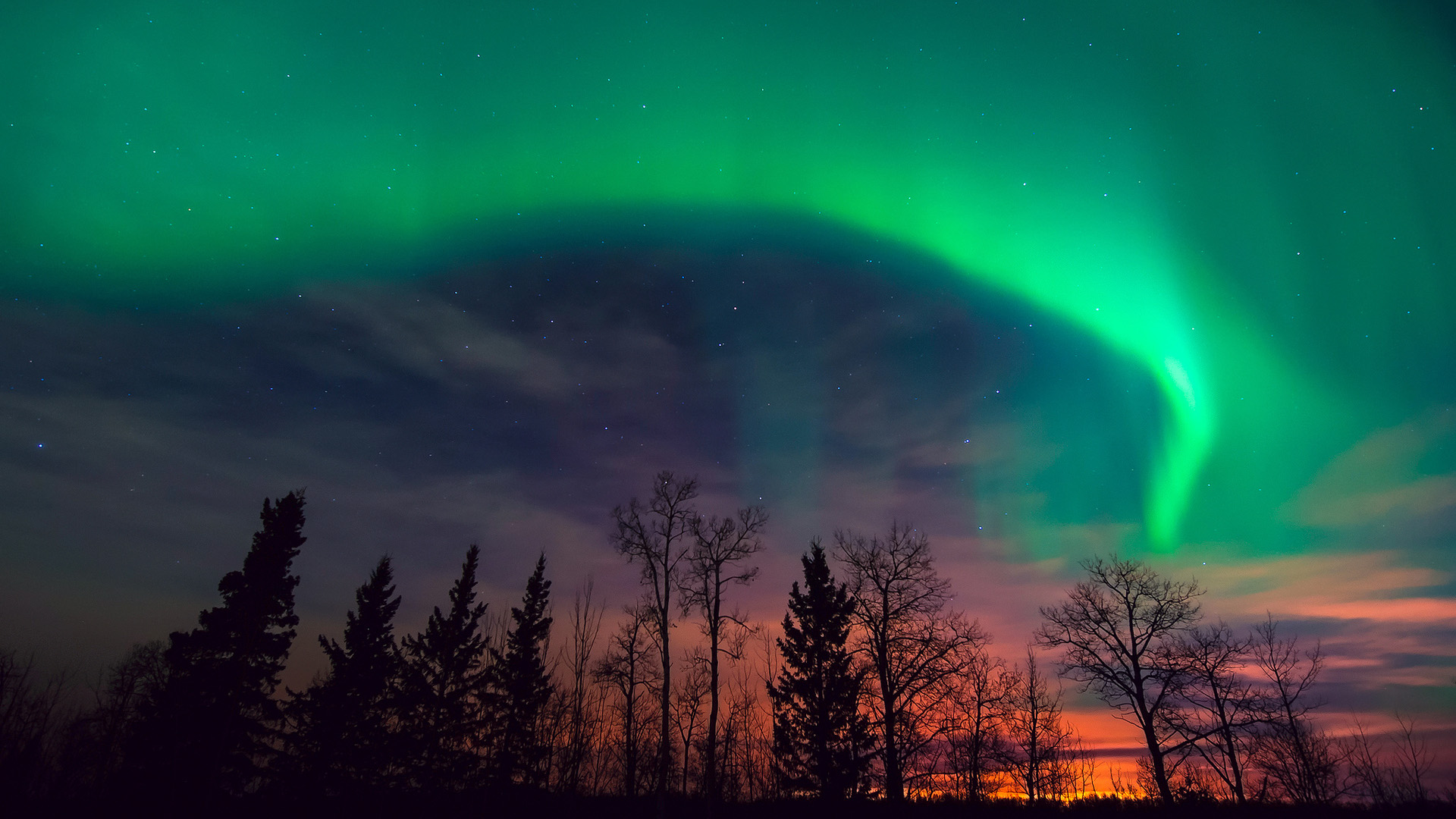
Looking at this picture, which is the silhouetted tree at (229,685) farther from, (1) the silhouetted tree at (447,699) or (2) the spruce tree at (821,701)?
(2) the spruce tree at (821,701)

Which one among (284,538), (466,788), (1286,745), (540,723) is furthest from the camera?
(540,723)

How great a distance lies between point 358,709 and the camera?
111ft

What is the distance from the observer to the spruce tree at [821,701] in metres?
29.6

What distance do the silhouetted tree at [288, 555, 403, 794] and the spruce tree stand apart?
21.8 m

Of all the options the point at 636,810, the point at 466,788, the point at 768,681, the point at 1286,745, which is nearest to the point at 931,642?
the point at 768,681

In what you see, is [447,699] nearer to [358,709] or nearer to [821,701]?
[358,709]

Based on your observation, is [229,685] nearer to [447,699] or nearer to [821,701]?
[447,699]

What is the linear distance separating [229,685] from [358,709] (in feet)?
23.0

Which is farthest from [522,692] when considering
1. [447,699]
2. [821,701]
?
[821,701]

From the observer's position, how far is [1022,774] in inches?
1623

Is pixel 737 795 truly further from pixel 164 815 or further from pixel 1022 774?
pixel 164 815

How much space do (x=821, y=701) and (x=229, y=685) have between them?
2809 cm

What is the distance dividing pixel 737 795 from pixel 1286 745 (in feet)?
115

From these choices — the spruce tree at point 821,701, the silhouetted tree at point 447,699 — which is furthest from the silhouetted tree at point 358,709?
the spruce tree at point 821,701
